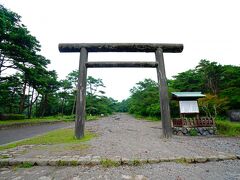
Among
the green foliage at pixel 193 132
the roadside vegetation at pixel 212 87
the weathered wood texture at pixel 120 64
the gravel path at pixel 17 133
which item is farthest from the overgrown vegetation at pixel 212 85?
the gravel path at pixel 17 133

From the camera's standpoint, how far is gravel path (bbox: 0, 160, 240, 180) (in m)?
2.93

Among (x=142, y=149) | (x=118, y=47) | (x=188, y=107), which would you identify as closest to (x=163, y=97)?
(x=142, y=149)

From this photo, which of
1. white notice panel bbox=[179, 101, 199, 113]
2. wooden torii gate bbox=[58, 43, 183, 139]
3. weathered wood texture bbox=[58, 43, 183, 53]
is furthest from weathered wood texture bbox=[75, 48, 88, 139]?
white notice panel bbox=[179, 101, 199, 113]

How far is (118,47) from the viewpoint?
745 cm

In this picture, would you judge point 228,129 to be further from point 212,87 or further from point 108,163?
point 212,87

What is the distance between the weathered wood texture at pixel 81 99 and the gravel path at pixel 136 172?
11.1 feet

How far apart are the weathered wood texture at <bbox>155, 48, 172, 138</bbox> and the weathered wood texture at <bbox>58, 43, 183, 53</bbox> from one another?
14.2 inches

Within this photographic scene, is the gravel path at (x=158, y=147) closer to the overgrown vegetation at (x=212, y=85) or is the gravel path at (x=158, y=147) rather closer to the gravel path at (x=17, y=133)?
the gravel path at (x=17, y=133)

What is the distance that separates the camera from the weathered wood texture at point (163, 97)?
698cm

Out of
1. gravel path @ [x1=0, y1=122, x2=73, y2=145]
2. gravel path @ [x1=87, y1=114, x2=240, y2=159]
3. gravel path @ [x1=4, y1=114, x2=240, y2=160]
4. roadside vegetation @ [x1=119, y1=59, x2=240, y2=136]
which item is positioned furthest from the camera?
roadside vegetation @ [x1=119, y1=59, x2=240, y2=136]

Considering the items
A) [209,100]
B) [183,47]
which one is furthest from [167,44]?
[209,100]

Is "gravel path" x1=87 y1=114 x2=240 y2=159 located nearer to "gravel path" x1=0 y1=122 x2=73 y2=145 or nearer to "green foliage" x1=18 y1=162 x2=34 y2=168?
"green foliage" x1=18 y1=162 x2=34 y2=168

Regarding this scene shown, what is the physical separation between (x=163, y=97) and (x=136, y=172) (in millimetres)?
4576

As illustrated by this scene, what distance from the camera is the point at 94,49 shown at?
7547 mm
